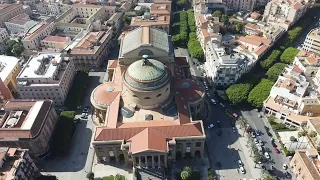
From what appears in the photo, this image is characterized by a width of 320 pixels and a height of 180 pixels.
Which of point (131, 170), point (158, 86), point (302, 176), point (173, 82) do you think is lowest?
point (131, 170)

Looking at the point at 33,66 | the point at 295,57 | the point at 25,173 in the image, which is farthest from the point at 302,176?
the point at 33,66

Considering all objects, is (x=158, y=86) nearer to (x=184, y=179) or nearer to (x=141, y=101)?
(x=141, y=101)

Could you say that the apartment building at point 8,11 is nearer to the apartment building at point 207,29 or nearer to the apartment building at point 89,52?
the apartment building at point 89,52

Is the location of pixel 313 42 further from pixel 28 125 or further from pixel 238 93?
pixel 28 125

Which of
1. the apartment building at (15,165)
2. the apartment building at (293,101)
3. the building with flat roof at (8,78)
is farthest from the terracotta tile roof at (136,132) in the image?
the building with flat roof at (8,78)

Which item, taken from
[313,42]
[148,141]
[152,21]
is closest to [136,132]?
[148,141]

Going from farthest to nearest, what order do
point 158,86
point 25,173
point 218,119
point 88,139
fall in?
1. point 218,119
2. point 88,139
3. point 158,86
4. point 25,173
